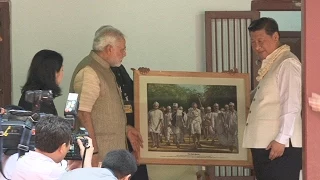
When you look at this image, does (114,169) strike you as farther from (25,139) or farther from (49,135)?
(25,139)

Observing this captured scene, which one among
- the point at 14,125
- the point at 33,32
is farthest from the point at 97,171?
the point at 33,32

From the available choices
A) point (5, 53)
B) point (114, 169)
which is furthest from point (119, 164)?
point (5, 53)

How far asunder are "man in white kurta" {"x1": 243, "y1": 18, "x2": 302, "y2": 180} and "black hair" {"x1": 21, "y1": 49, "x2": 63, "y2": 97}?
1.40 metres

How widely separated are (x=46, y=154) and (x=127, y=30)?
3237 mm

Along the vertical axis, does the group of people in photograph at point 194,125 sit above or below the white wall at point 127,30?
below

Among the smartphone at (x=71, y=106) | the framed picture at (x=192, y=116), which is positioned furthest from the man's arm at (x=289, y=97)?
the smartphone at (x=71, y=106)

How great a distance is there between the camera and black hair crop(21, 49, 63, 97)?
5.88 m

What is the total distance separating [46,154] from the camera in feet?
15.6

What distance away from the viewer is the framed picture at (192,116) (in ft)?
23.2

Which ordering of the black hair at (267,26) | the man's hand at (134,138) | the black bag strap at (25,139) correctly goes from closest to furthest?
the black bag strap at (25,139) → the black hair at (267,26) → the man's hand at (134,138)

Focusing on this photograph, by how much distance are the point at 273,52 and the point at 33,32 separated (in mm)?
2349
